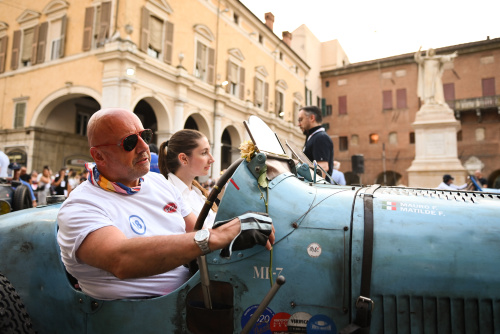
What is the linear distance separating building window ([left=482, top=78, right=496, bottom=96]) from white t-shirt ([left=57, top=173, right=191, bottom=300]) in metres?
33.5

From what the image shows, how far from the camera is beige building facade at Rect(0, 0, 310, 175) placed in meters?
14.0

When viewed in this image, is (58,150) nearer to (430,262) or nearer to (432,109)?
(432,109)

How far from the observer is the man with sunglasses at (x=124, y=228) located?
1.42 metres

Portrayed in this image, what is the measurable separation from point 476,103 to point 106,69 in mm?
26677

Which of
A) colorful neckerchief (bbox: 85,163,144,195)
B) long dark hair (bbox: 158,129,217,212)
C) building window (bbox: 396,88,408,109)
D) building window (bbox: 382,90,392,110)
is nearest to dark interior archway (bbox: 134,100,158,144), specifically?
long dark hair (bbox: 158,129,217,212)

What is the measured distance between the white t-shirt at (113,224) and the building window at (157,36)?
14.5 m

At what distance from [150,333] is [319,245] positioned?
872mm

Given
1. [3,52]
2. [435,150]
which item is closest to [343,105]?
[435,150]

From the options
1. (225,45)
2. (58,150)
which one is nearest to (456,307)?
(58,150)

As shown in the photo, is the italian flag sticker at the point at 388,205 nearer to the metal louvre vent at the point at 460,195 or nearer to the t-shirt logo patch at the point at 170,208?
the metal louvre vent at the point at 460,195

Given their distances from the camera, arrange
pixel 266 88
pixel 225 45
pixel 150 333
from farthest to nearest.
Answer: pixel 266 88, pixel 225 45, pixel 150 333

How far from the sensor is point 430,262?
142 cm

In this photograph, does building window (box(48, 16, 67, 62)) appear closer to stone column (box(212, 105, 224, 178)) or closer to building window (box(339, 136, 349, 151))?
stone column (box(212, 105, 224, 178))

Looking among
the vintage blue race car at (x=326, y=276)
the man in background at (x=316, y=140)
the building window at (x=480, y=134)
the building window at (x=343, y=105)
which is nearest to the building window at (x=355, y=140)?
the building window at (x=343, y=105)
